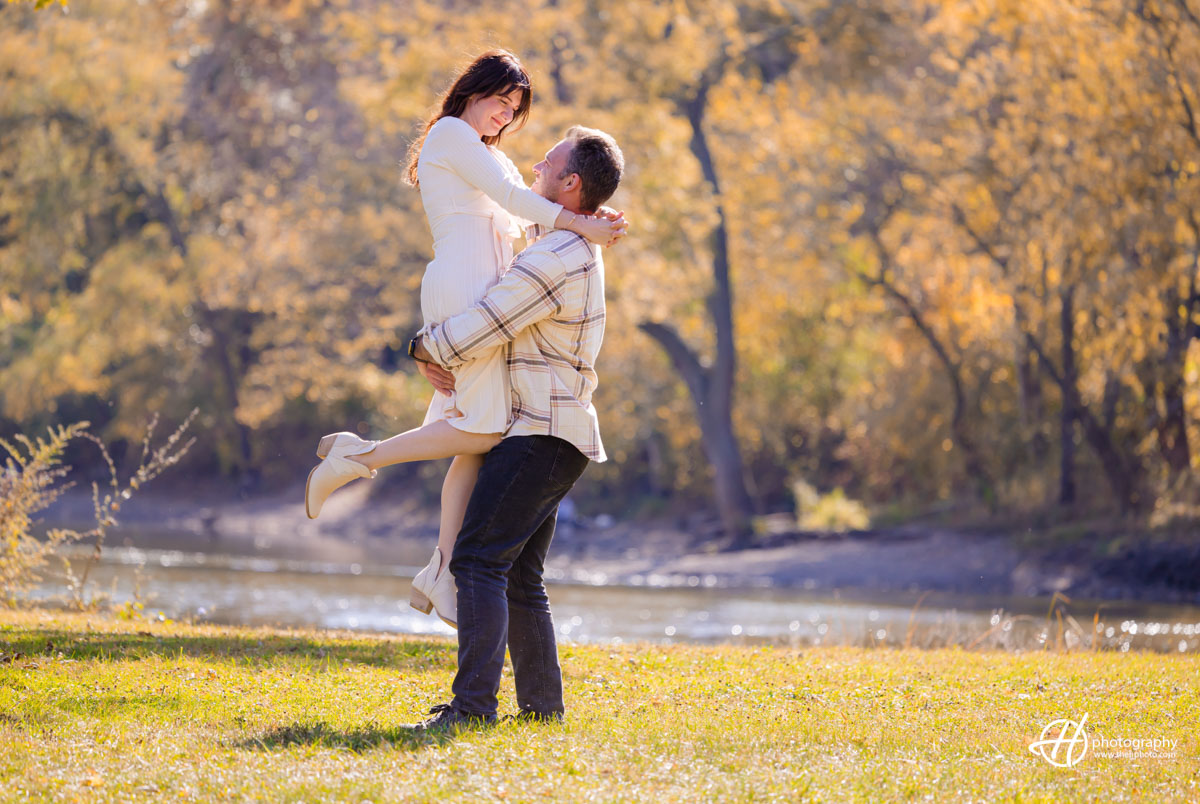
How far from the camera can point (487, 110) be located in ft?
17.3

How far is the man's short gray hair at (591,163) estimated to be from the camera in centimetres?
511

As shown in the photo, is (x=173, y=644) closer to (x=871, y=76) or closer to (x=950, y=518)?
(x=950, y=518)

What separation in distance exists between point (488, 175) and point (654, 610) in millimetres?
13444

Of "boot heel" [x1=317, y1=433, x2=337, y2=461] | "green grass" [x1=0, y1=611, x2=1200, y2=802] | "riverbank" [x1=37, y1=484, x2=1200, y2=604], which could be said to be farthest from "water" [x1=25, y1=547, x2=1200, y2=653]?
"boot heel" [x1=317, y1=433, x2=337, y2=461]

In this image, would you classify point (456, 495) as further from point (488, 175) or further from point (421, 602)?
point (488, 175)

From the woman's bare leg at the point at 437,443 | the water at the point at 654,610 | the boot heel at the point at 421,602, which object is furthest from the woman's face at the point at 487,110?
the water at the point at 654,610

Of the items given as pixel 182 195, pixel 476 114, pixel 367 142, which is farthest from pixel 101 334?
pixel 476 114

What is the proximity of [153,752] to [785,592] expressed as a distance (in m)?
17.9

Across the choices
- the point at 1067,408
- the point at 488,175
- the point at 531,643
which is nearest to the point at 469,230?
the point at 488,175

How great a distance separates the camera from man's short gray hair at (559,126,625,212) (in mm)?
5113

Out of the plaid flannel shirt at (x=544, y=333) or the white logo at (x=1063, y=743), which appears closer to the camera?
the white logo at (x=1063, y=743)

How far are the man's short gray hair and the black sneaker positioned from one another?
191 cm

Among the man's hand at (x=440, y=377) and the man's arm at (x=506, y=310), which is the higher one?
the man's arm at (x=506, y=310)

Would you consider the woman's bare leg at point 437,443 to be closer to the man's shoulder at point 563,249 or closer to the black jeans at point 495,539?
the black jeans at point 495,539
